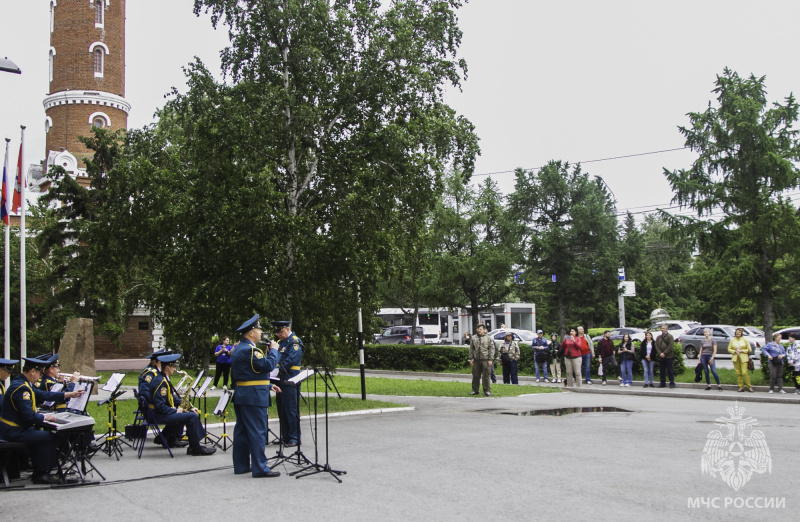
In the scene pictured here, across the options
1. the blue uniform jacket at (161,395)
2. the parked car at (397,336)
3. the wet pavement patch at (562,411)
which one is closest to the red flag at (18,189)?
the blue uniform jacket at (161,395)

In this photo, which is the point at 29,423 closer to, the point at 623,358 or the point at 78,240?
the point at 623,358

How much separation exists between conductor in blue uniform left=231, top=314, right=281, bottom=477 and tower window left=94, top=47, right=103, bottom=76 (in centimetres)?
5118

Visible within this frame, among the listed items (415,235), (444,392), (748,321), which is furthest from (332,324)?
(748,321)

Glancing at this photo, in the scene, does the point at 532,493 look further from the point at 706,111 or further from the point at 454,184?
the point at 454,184

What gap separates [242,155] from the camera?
15.9 meters

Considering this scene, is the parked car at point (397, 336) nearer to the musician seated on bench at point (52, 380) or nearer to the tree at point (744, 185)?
the tree at point (744, 185)

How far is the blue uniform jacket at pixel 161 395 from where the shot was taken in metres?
10.3

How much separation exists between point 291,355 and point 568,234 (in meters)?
41.5

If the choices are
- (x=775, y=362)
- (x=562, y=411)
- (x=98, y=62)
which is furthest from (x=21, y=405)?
(x=98, y=62)

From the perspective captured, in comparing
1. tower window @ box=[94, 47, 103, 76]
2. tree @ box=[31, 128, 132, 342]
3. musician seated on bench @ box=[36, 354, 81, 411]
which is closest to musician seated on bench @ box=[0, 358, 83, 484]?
musician seated on bench @ box=[36, 354, 81, 411]

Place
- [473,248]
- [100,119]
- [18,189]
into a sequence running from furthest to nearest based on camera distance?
[100,119] → [473,248] → [18,189]

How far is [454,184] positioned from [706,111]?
23.1 meters

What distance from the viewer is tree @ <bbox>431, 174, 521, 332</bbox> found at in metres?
45.1

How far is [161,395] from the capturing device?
10.4m
